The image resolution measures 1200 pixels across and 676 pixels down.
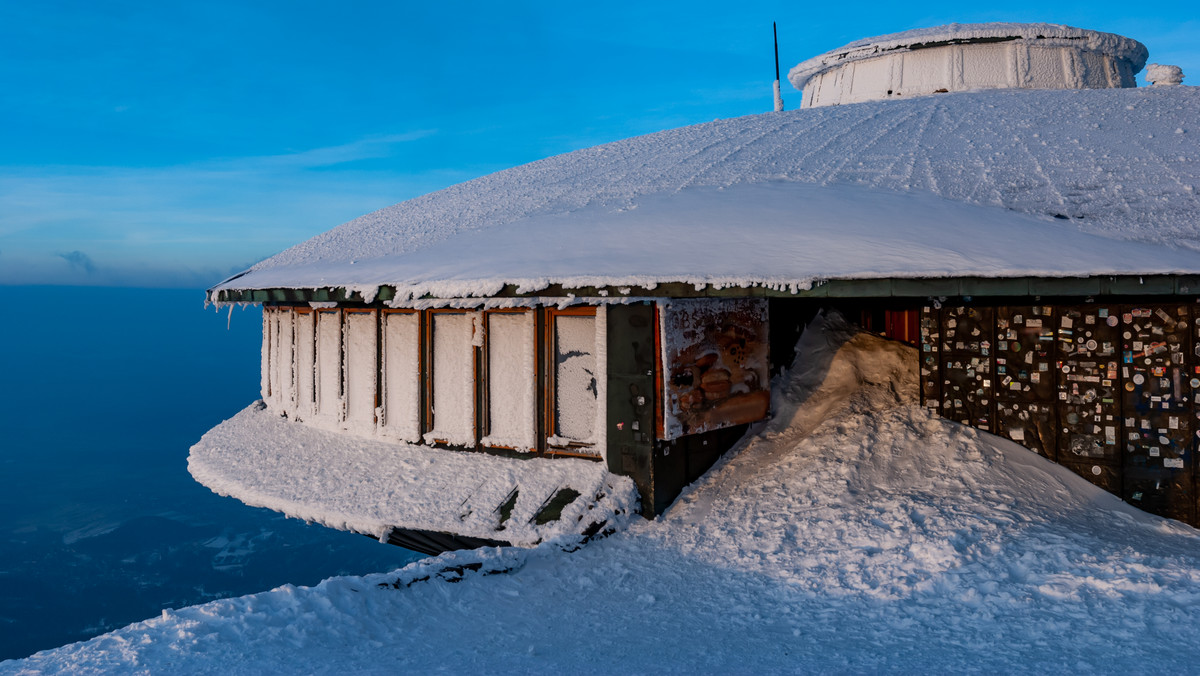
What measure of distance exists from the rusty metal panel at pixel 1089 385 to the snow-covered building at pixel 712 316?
19 mm

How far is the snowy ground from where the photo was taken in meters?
3.79

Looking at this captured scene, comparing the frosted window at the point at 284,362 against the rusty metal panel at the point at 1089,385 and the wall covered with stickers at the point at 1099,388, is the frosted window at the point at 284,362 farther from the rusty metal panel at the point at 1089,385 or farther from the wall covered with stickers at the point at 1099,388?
the rusty metal panel at the point at 1089,385

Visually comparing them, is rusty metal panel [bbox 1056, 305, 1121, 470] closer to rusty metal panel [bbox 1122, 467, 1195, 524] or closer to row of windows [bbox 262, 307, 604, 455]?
rusty metal panel [bbox 1122, 467, 1195, 524]

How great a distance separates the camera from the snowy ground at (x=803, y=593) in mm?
3785

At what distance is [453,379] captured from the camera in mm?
8273

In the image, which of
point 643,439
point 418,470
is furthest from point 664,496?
point 418,470

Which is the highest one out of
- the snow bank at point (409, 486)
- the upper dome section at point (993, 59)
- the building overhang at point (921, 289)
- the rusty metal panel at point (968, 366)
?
the upper dome section at point (993, 59)

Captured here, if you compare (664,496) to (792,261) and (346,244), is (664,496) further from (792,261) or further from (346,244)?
(346,244)

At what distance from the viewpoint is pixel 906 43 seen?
582 inches

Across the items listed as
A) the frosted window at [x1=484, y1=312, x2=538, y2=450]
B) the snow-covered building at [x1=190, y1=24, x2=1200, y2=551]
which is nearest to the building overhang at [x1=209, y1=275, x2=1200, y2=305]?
Result: the snow-covered building at [x1=190, y1=24, x2=1200, y2=551]

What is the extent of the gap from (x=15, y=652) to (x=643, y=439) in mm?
56849

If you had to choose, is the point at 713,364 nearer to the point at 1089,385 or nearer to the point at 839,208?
the point at 839,208

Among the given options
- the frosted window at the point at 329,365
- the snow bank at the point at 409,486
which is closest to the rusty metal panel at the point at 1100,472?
the snow bank at the point at 409,486

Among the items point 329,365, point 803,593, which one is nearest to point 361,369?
point 329,365
